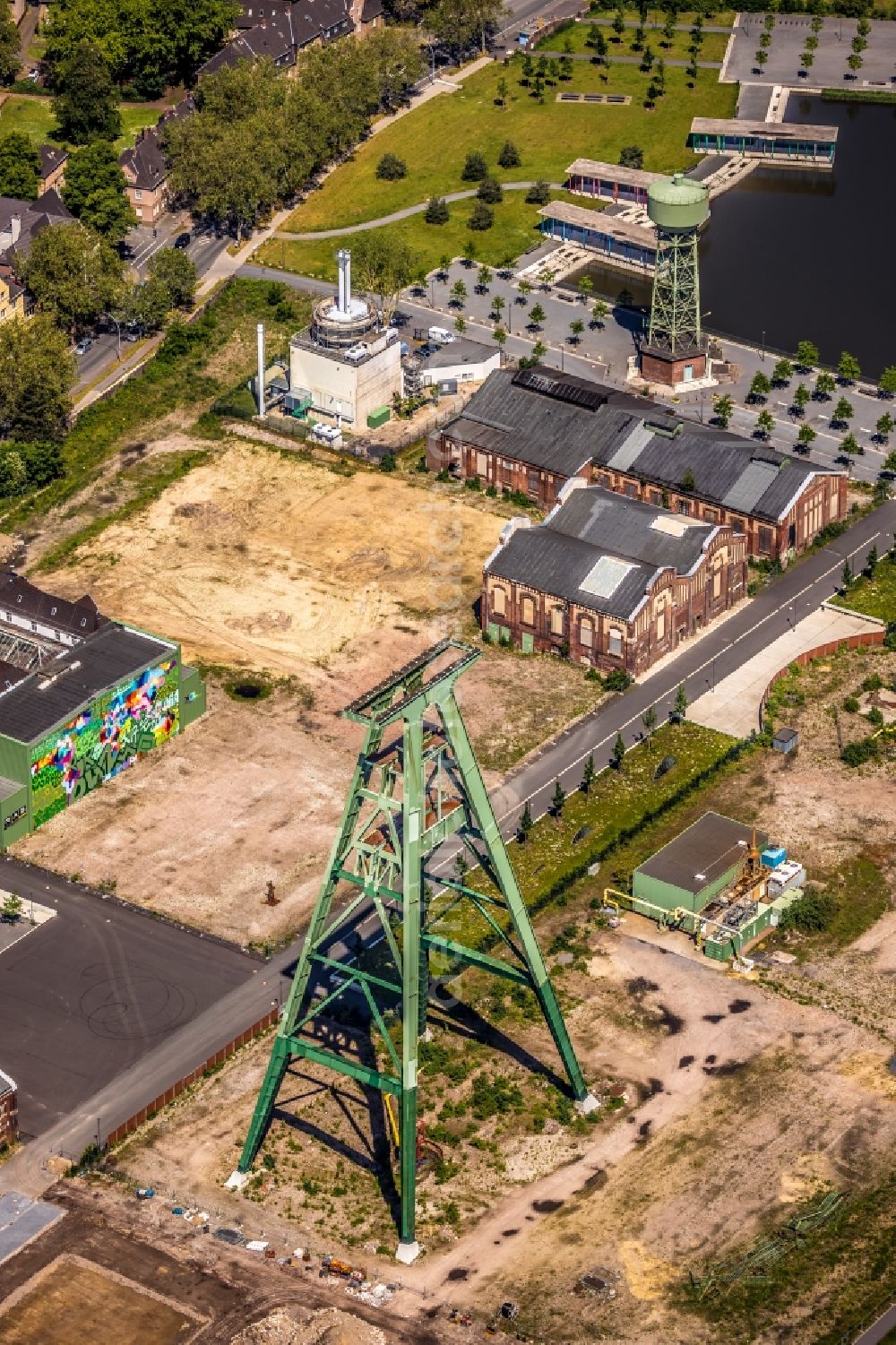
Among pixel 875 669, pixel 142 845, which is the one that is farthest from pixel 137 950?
pixel 875 669

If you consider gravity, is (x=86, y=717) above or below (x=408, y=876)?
below

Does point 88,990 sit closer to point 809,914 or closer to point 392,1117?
point 392,1117

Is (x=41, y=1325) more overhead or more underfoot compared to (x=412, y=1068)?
more underfoot

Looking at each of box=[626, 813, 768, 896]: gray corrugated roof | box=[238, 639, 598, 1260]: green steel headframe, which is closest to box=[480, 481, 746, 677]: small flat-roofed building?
box=[626, 813, 768, 896]: gray corrugated roof

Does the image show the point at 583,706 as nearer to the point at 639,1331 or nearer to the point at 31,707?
the point at 31,707

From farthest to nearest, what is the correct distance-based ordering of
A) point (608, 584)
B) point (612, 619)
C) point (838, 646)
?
point (838, 646) → point (608, 584) → point (612, 619)

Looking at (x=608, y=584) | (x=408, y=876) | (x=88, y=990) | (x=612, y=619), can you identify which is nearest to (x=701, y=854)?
(x=612, y=619)

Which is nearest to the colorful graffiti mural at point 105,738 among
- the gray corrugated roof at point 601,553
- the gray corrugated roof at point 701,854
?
the gray corrugated roof at point 601,553
